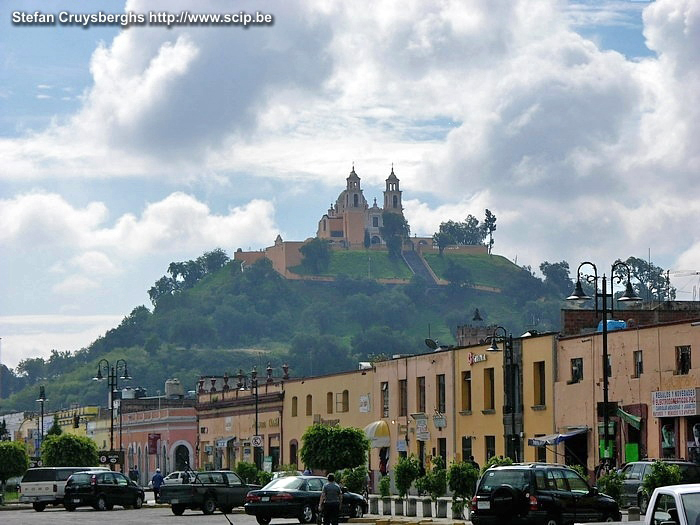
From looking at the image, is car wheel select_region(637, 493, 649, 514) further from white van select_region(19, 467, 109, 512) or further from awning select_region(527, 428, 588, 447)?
white van select_region(19, 467, 109, 512)

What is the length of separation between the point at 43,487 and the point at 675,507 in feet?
142

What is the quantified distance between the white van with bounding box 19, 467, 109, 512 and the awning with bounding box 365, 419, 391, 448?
1393 cm

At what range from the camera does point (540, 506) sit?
1240 inches

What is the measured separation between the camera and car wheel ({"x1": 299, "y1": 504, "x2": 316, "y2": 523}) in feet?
137

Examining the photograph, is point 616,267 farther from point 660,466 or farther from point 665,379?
point 660,466

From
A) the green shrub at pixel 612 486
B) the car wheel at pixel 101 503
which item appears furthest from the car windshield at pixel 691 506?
the car wheel at pixel 101 503

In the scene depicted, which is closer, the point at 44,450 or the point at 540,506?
the point at 540,506

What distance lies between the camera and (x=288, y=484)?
4247 centimetres

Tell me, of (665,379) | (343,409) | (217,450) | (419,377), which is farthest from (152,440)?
(665,379)

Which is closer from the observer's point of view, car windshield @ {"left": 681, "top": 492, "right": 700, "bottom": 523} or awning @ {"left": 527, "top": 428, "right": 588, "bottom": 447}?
car windshield @ {"left": 681, "top": 492, "right": 700, "bottom": 523}

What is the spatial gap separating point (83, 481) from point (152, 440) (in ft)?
145

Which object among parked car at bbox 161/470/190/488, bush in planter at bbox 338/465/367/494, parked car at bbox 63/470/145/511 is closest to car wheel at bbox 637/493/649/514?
bush in planter at bbox 338/465/367/494

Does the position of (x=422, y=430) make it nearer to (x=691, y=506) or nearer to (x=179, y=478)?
(x=179, y=478)

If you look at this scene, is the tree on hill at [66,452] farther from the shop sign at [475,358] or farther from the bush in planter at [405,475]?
the bush in planter at [405,475]
